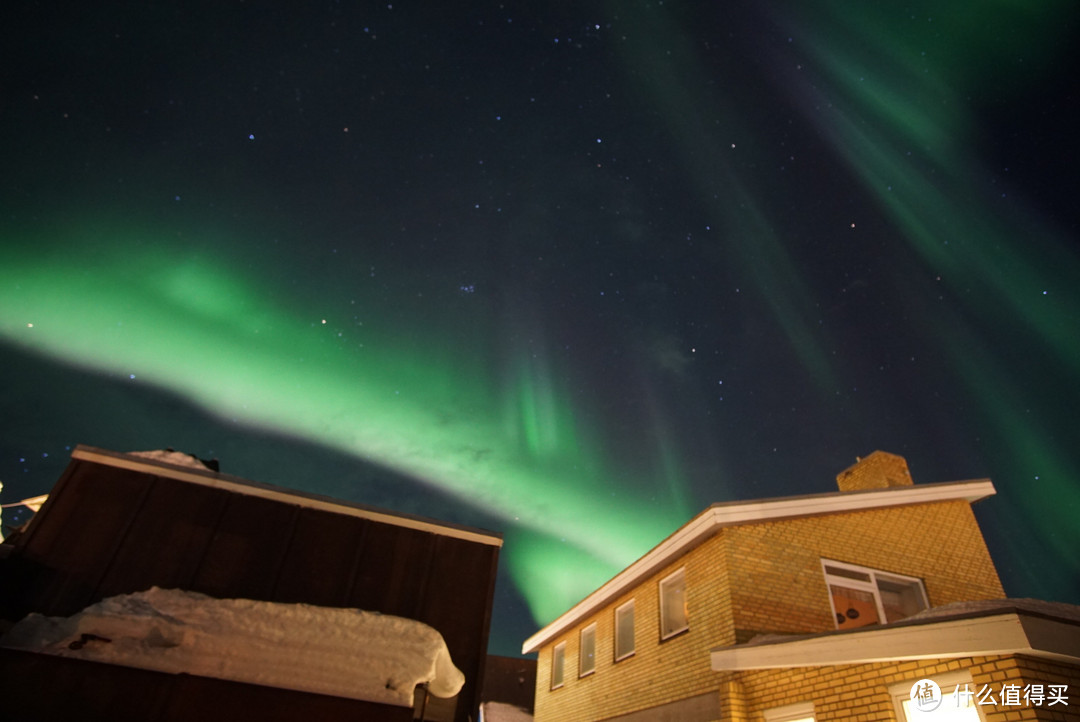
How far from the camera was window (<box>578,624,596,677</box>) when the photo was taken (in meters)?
15.4

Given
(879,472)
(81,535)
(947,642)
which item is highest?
(879,472)

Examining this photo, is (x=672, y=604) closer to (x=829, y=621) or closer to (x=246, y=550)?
(x=829, y=621)

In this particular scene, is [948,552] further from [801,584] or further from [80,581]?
[80,581]

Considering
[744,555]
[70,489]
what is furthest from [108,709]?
[744,555]

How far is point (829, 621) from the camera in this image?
10.3 m

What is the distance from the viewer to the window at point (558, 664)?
17234mm

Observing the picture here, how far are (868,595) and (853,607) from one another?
0.47 metres

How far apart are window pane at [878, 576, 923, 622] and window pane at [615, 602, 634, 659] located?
18.3 feet

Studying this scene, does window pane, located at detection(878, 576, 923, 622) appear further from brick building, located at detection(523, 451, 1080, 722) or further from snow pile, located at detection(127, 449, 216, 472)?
snow pile, located at detection(127, 449, 216, 472)

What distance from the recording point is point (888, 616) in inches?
429

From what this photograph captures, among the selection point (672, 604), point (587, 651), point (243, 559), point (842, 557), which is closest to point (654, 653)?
point (672, 604)

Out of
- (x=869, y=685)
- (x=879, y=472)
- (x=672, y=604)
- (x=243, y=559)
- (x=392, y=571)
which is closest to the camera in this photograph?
(x=869, y=685)

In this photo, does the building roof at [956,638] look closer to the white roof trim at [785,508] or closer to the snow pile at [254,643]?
the white roof trim at [785,508]

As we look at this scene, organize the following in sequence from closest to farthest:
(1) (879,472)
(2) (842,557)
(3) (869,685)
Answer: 1. (3) (869,685)
2. (2) (842,557)
3. (1) (879,472)
